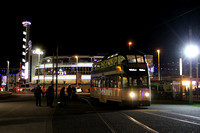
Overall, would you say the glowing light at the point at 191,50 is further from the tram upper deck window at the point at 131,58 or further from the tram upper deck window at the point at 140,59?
the tram upper deck window at the point at 131,58

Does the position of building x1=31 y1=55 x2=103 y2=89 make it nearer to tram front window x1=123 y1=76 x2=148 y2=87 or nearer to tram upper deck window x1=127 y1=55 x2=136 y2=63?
tram upper deck window x1=127 y1=55 x2=136 y2=63

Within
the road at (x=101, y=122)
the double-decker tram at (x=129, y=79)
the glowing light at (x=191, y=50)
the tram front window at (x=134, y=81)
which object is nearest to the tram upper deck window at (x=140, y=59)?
the double-decker tram at (x=129, y=79)

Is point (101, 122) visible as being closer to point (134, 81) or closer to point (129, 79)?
point (129, 79)

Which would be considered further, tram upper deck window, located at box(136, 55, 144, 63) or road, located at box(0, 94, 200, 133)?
tram upper deck window, located at box(136, 55, 144, 63)

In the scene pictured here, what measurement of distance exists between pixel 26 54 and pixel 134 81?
102 m

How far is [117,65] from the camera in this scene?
2130cm

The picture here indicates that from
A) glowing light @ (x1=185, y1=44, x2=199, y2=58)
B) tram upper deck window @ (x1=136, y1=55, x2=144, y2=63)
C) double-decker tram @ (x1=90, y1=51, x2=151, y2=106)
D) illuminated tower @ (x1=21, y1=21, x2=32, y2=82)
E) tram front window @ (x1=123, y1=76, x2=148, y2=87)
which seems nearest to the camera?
double-decker tram @ (x1=90, y1=51, x2=151, y2=106)

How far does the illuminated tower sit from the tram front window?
311 ft

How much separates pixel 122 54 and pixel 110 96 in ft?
13.4

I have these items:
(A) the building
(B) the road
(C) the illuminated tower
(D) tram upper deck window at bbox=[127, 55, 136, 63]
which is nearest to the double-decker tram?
(D) tram upper deck window at bbox=[127, 55, 136, 63]

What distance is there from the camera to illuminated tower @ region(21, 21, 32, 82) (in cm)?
11025

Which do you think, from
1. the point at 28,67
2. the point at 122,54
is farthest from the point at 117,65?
the point at 28,67

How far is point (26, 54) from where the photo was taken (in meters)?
116

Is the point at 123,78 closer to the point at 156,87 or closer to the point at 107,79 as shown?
the point at 107,79
